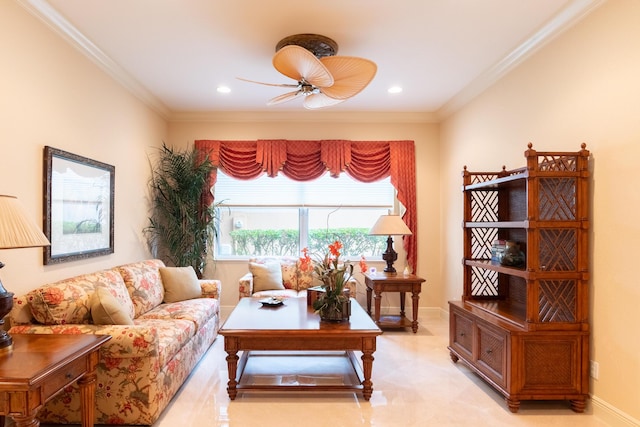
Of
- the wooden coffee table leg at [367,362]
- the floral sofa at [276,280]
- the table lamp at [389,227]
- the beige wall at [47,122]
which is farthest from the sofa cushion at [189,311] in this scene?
the table lamp at [389,227]

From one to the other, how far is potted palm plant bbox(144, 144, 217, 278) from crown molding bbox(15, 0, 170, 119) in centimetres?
74

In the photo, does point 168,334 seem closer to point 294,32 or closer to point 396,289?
point 294,32

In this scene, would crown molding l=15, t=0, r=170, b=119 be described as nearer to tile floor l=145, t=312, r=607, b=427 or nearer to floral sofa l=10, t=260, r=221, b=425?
floral sofa l=10, t=260, r=221, b=425

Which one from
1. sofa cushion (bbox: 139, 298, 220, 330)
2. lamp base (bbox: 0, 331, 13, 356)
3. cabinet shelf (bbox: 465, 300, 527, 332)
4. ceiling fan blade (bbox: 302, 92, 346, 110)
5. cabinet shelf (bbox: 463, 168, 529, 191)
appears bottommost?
sofa cushion (bbox: 139, 298, 220, 330)

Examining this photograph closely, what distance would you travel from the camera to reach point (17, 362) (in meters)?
1.73

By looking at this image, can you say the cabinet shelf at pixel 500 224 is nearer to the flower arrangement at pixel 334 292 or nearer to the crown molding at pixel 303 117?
the flower arrangement at pixel 334 292

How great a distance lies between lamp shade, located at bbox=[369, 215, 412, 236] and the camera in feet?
15.1

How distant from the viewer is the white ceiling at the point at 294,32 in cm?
264

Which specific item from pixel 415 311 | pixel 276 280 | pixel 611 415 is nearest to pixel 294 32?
pixel 276 280

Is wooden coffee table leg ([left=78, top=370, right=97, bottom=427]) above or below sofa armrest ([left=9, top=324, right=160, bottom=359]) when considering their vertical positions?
below

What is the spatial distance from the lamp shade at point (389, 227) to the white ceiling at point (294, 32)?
1.56 metres

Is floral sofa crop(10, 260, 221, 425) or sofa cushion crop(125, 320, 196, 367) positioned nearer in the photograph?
floral sofa crop(10, 260, 221, 425)

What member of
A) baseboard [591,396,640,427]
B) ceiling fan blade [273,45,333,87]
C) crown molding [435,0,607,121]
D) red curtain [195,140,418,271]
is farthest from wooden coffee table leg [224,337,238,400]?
crown molding [435,0,607,121]

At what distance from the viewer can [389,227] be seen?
4.62 m
